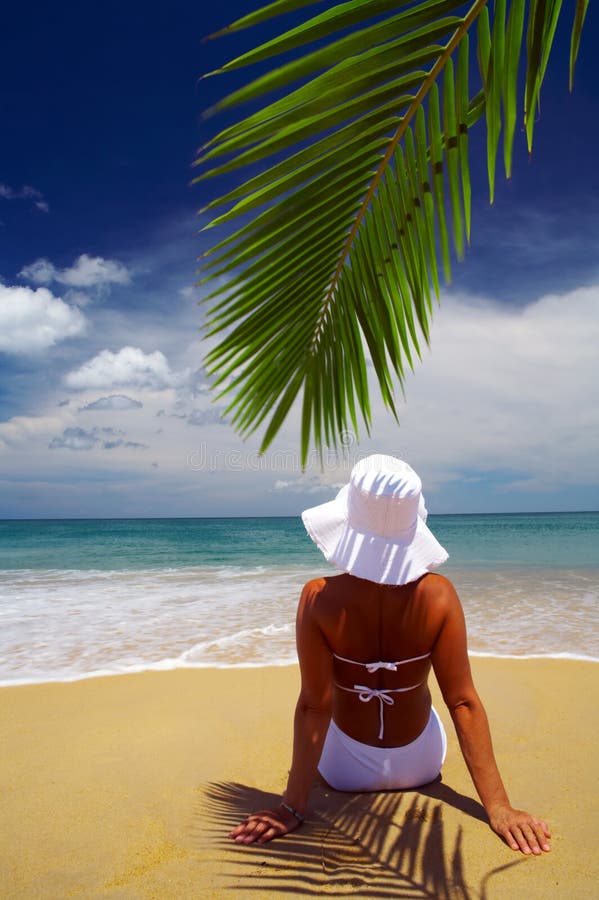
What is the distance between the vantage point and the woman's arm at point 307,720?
82.4 inches

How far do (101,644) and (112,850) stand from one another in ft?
14.0

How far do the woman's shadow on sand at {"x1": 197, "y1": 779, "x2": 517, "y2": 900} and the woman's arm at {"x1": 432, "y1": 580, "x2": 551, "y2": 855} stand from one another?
0.45 feet

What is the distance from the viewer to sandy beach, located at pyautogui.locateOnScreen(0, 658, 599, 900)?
1.92 meters

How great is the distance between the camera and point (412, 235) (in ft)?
4.17

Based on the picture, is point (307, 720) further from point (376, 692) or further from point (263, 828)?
point (263, 828)

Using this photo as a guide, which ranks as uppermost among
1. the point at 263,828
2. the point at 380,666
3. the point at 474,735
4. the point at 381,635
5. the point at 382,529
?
the point at 382,529

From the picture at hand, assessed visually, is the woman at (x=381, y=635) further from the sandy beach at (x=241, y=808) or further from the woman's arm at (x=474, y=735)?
the sandy beach at (x=241, y=808)

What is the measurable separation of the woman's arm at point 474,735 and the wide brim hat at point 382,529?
18cm

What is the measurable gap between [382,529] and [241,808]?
4.52 feet

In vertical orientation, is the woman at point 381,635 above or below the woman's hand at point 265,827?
above

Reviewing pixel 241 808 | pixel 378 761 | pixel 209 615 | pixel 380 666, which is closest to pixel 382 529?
pixel 380 666

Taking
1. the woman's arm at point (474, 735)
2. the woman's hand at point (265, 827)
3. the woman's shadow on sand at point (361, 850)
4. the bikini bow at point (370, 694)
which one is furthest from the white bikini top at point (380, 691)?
the woman's hand at point (265, 827)

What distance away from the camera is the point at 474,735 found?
2031mm

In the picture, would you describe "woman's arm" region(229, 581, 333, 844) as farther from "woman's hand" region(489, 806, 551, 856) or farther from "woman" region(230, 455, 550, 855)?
"woman's hand" region(489, 806, 551, 856)
